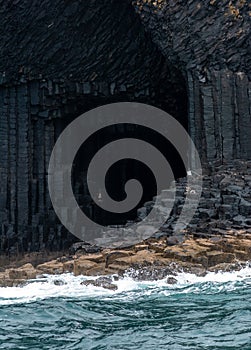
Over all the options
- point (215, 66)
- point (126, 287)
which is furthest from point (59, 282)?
point (215, 66)

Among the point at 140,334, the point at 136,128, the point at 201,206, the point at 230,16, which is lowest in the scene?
the point at 140,334

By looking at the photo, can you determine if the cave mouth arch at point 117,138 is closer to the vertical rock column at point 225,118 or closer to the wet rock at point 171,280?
the vertical rock column at point 225,118

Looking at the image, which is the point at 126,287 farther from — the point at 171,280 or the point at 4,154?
the point at 4,154

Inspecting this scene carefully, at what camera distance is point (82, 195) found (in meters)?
31.0

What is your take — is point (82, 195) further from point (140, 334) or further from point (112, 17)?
point (140, 334)

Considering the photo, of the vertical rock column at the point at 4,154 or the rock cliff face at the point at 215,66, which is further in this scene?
the vertical rock column at the point at 4,154

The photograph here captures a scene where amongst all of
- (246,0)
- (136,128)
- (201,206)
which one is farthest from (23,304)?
(136,128)

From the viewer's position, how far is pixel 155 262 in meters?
18.4

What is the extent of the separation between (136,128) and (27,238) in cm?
777

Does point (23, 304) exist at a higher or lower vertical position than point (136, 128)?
lower

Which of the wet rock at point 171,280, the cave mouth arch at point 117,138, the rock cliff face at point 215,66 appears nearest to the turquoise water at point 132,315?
the wet rock at point 171,280

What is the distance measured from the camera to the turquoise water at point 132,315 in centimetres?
1203

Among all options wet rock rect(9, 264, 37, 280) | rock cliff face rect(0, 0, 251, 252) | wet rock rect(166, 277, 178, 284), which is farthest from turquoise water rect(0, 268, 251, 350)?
rock cliff face rect(0, 0, 251, 252)

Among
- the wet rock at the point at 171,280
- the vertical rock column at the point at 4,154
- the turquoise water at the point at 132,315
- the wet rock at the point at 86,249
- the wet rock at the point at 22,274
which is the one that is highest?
the vertical rock column at the point at 4,154
